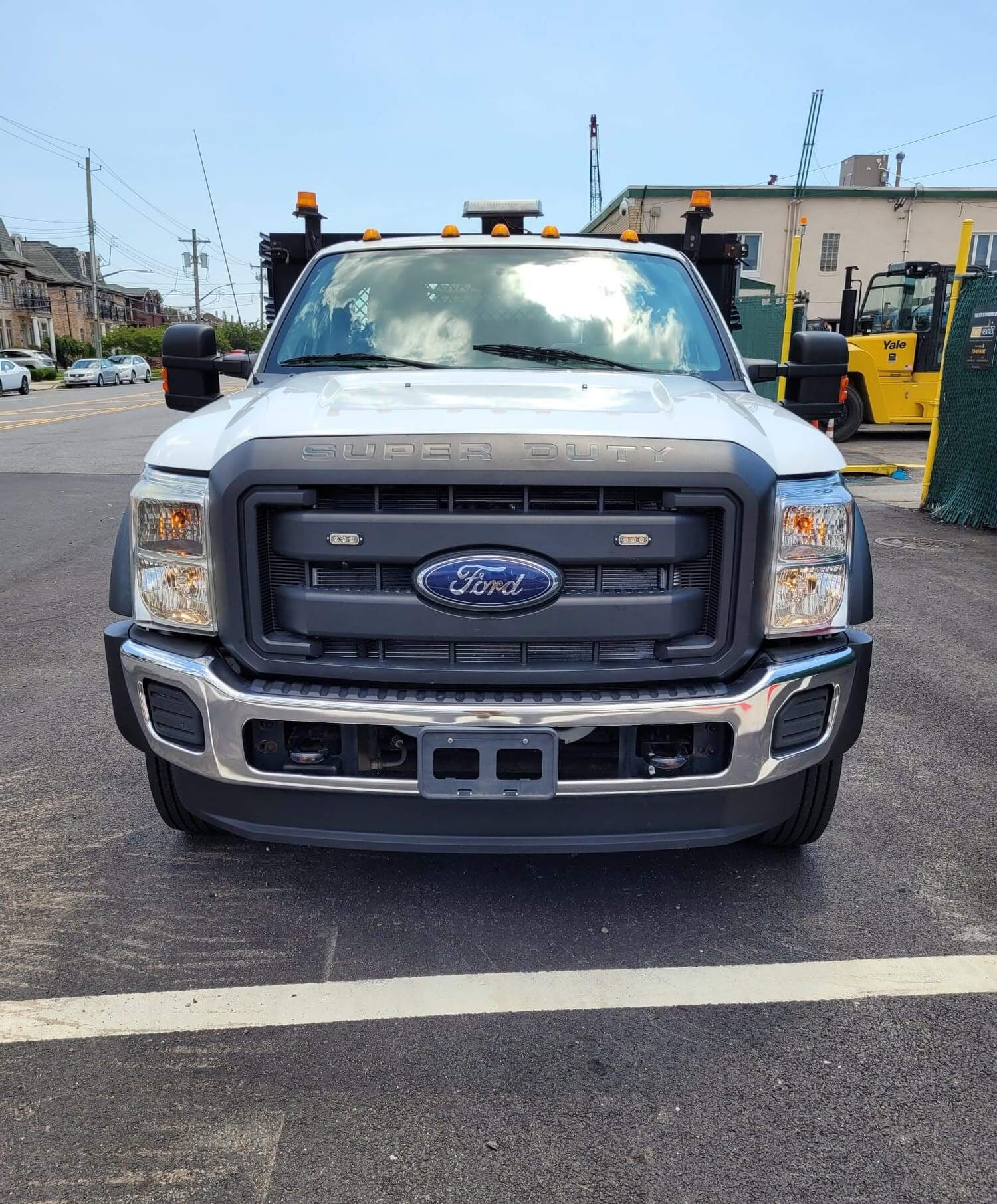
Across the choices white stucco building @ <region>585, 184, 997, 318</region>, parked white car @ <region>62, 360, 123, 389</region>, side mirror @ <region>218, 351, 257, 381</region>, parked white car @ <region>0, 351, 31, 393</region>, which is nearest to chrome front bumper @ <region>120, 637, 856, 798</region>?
side mirror @ <region>218, 351, 257, 381</region>

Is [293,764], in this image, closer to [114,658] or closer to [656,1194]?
[114,658]

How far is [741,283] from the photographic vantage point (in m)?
22.4

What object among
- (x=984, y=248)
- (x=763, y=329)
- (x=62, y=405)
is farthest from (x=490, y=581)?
(x=984, y=248)

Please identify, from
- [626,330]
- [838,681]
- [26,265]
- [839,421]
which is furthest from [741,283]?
[26,265]

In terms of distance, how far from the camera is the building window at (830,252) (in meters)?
35.7

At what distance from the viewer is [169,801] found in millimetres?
3258

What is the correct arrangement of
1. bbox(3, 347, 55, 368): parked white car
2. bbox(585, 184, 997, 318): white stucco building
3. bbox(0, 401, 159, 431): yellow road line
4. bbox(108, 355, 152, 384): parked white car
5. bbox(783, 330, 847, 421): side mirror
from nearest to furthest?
bbox(783, 330, 847, 421): side mirror
bbox(0, 401, 159, 431): yellow road line
bbox(585, 184, 997, 318): white stucco building
bbox(3, 347, 55, 368): parked white car
bbox(108, 355, 152, 384): parked white car

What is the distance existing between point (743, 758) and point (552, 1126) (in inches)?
39.4

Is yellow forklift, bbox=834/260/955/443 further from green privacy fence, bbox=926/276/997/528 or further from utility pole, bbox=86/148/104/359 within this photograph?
utility pole, bbox=86/148/104/359

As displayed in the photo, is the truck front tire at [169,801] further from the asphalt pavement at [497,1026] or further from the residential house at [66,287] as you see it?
the residential house at [66,287]

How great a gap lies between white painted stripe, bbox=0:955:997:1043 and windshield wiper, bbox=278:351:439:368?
2113 millimetres

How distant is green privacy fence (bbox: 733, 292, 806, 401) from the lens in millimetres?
16109

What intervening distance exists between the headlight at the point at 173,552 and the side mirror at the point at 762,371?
2447 mm

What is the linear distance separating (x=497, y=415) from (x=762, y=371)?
1.92 metres
